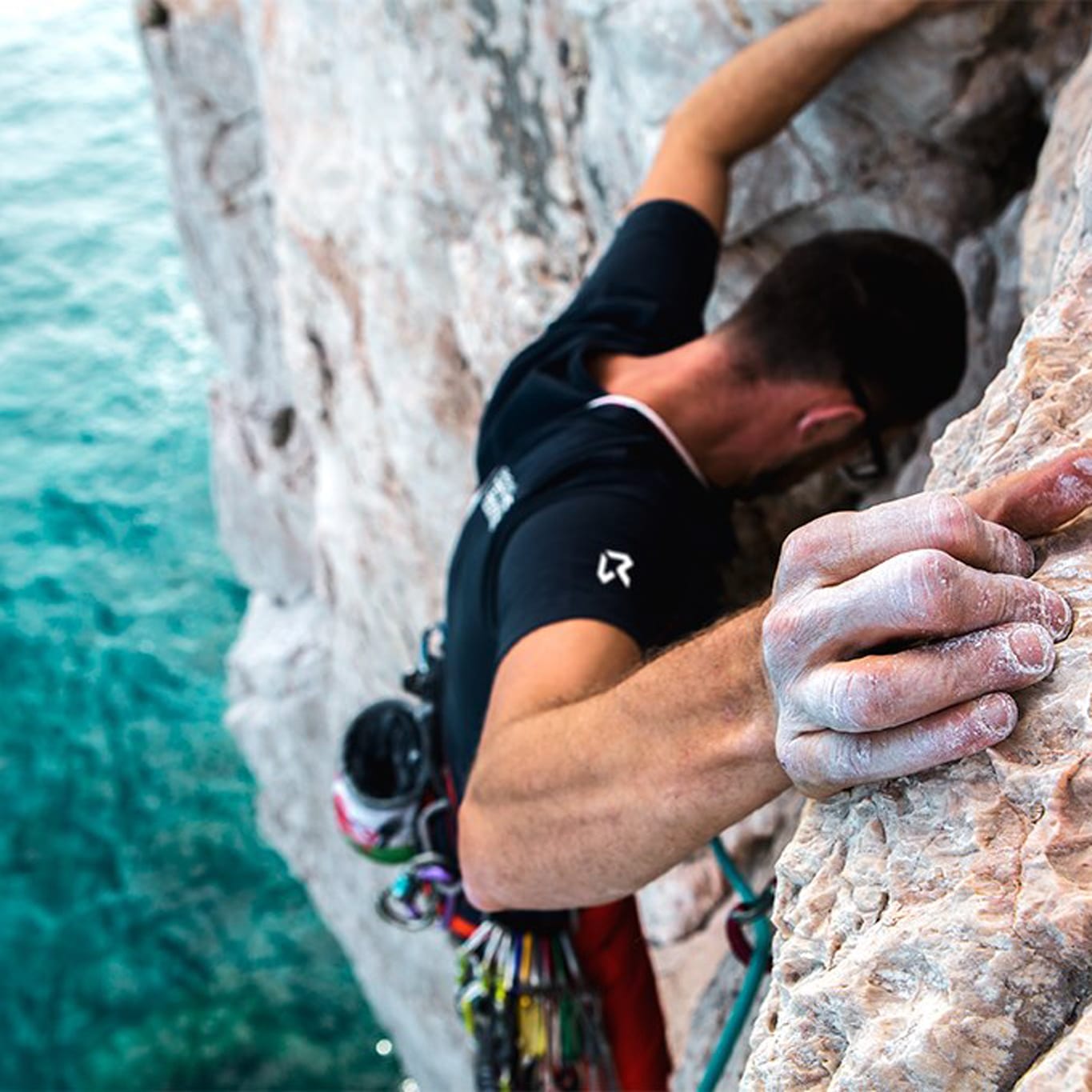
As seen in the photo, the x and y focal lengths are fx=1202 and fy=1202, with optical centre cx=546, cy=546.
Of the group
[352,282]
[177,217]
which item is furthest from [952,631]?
[177,217]

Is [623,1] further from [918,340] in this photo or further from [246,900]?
[246,900]

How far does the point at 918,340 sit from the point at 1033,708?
4.70 feet

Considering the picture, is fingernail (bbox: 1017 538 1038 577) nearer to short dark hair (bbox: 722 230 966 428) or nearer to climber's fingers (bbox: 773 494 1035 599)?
climber's fingers (bbox: 773 494 1035 599)

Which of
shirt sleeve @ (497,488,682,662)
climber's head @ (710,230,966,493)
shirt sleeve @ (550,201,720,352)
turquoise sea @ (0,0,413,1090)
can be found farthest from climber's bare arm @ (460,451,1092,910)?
turquoise sea @ (0,0,413,1090)

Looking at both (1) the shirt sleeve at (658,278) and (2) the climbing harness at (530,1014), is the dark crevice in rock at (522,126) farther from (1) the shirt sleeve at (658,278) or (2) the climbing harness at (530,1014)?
(2) the climbing harness at (530,1014)

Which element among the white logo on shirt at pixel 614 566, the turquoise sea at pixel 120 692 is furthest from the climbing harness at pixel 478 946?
the turquoise sea at pixel 120 692

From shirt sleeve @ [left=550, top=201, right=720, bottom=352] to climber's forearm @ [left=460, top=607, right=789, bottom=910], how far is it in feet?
3.87

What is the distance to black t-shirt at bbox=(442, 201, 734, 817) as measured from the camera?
1998mm

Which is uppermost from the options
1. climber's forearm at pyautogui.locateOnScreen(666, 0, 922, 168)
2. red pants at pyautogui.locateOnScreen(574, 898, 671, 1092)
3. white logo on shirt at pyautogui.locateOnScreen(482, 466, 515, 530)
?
climber's forearm at pyautogui.locateOnScreen(666, 0, 922, 168)

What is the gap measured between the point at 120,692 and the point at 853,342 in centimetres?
893

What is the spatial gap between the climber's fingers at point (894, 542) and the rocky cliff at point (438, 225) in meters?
0.19

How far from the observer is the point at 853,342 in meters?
2.34

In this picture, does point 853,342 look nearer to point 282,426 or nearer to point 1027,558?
point 1027,558

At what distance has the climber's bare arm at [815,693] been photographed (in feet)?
3.51
